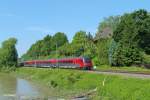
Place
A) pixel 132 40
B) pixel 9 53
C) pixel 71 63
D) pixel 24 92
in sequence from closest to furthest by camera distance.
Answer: pixel 24 92 < pixel 132 40 < pixel 71 63 < pixel 9 53

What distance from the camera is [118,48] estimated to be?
83688 mm

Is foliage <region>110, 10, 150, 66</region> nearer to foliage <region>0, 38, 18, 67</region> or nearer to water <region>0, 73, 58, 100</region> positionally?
water <region>0, 73, 58, 100</region>

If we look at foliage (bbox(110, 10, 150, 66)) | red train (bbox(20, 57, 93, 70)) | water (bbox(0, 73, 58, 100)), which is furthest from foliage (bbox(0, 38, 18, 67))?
water (bbox(0, 73, 58, 100))

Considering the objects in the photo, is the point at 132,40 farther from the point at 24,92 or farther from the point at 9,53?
the point at 9,53

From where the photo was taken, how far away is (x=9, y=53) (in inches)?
6417

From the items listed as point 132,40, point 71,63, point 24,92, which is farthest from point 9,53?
point 24,92

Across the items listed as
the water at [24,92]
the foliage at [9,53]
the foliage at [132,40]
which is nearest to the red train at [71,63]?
the foliage at [132,40]

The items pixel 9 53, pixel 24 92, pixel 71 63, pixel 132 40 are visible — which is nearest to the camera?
pixel 24 92

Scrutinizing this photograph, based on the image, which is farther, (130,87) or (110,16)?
(110,16)

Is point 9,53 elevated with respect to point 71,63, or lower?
elevated

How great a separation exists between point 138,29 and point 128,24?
3.24 metres

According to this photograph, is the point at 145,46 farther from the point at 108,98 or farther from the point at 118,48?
the point at 108,98

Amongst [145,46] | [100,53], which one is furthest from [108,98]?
[100,53]

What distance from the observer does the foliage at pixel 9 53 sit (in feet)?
521
